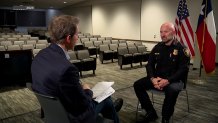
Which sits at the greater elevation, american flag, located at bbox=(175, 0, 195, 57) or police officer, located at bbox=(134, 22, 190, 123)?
american flag, located at bbox=(175, 0, 195, 57)

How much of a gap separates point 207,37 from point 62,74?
4690 mm

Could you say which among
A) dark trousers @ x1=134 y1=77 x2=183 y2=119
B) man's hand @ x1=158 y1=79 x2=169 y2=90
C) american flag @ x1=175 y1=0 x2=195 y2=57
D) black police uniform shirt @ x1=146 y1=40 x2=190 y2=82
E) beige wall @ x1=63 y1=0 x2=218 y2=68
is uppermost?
beige wall @ x1=63 y1=0 x2=218 y2=68

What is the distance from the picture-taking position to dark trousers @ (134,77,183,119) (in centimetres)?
297

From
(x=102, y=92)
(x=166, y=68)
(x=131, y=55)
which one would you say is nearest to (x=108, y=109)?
(x=102, y=92)

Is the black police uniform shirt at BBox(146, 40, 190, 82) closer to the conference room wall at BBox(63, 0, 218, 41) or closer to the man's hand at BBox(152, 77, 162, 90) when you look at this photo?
the man's hand at BBox(152, 77, 162, 90)

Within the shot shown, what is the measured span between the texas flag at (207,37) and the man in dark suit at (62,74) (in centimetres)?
435

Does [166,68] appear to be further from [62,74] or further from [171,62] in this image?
[62,74]

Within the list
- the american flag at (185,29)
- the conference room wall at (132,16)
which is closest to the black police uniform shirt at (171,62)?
the american flag at (185,29)

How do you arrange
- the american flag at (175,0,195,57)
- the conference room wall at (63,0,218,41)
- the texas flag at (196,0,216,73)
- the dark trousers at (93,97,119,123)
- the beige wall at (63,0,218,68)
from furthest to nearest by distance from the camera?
1. the conference room wall at (63,0,218,41)
2. the beige wall at (63,0,218,68)
3. the american flag at (175,0,195,57)
4. the texas flag at (196,0,216,73)
5. the dark trousers at (93,97,119,123)

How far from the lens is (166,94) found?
3016mm

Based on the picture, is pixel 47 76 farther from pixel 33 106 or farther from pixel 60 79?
pixel 33 106

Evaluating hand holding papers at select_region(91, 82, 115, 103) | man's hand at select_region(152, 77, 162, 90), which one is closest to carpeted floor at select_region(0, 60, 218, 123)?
man's hand at select_region(152, 77, 162, 90)

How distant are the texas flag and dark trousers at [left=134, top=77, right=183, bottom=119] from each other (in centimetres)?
245

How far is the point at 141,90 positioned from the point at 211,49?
2.78 m
